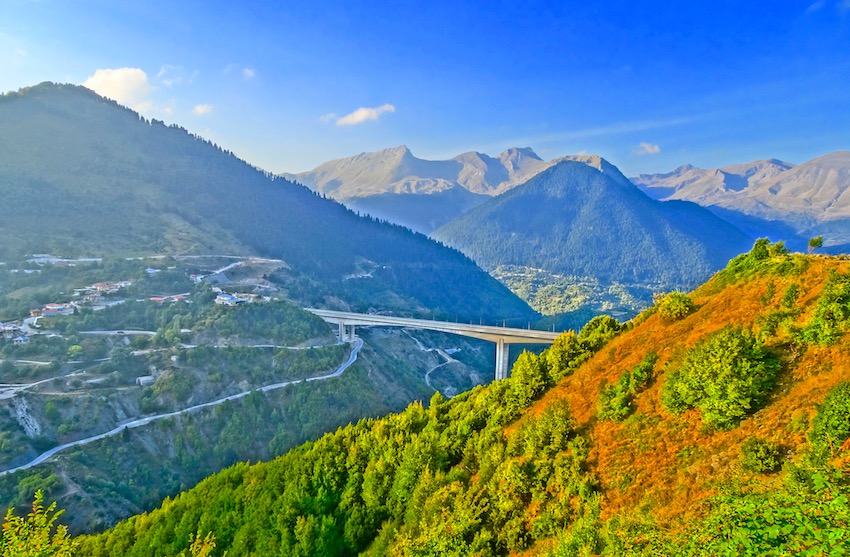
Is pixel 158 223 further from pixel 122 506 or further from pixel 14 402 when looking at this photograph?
pixel 122 506

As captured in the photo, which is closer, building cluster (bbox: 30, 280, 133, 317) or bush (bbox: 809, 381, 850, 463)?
bush (bbox: 809, 381, 850, 463)

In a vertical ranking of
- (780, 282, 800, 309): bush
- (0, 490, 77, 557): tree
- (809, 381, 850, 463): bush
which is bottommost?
(0, 490, 77, 557): tree

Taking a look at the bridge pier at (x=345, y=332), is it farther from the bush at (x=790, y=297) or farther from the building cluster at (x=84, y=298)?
the bush at (x=790, y=297)

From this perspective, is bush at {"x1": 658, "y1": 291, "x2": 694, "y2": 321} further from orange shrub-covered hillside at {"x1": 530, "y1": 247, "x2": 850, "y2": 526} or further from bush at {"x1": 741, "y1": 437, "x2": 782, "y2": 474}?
bush at {"x1": 741, "y1": 437, "x2": 782, "y2": 474}

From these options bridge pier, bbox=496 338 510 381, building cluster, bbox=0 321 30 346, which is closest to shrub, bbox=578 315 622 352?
bridge pier, bbox=496 338 510 381

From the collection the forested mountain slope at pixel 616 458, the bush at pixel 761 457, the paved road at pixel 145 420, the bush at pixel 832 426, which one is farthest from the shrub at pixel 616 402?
the paved road at pixel 145 420

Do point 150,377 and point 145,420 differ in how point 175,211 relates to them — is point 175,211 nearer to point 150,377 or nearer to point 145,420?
point 150,377

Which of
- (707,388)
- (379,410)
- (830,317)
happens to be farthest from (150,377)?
(830,317)

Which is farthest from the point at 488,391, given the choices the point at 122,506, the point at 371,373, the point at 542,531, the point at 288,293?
the point at 288,293
